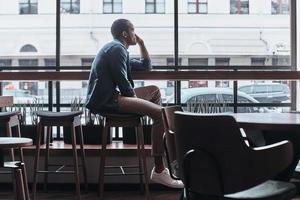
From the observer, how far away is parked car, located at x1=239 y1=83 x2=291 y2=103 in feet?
16.8

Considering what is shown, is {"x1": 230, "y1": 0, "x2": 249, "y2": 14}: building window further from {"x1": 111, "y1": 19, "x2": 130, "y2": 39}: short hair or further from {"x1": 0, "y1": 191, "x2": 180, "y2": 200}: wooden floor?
{"x1": 0, "y1": 191, "x2": 180, "y2": 200}: wooden floor

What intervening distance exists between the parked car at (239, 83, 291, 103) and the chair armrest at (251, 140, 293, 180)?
3234mm

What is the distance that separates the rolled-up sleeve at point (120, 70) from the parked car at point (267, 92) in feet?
6.26

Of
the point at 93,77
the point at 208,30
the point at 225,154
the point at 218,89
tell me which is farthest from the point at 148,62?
the point at 225,154

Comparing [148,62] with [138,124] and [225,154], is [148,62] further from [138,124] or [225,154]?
[225,154]

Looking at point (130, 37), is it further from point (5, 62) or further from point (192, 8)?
point (5, 62)

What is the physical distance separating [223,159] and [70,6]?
4009 millimetres

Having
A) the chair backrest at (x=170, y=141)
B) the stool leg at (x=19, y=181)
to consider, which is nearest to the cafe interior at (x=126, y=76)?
the chair backrest at (x=170, y=141)

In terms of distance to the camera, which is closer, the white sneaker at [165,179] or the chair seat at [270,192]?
the chair seat at [270,192]

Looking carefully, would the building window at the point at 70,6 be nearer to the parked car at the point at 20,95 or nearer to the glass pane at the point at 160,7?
the glass pane at the point at 160,7

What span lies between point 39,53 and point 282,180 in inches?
145

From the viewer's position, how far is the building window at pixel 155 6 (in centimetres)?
542

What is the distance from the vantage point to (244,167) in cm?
189

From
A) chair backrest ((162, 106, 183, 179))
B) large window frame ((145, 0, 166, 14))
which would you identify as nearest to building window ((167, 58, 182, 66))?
large window frame ((145, 0, 166, 14))
